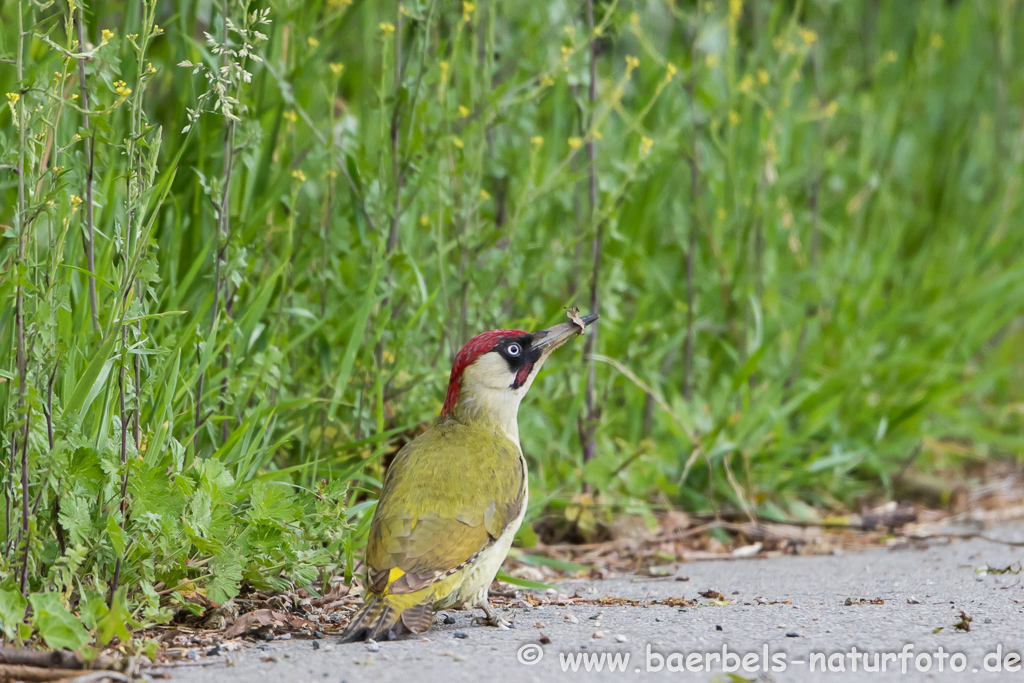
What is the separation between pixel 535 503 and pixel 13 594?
2204 millimetres

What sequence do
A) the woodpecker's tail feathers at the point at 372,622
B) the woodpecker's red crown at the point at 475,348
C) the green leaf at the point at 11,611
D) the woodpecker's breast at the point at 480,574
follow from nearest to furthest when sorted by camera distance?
the green leaf at the point at 11,611 < the woodpecker's tail feathers at the point at 372,622 < the woodpecker's breast at the point at 480,574 < the woodpecker's red crown at the point at 475,348

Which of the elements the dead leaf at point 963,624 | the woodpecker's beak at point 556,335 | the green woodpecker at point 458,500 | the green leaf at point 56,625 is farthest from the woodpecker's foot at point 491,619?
the dead leaf at point 963,624

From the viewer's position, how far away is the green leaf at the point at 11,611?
9.15 ft

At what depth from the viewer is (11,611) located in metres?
2.82

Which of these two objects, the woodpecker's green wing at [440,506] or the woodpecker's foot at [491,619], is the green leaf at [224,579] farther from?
the woodpecker's foot at [491,619]

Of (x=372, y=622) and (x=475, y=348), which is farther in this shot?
(x=475, y=348)

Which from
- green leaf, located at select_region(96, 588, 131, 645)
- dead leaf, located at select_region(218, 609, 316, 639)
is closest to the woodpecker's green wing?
dead leaf, located at select_region(218, 609, 316, 639)

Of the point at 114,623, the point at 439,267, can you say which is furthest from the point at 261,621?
the point at 439,267

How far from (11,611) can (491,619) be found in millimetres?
1390

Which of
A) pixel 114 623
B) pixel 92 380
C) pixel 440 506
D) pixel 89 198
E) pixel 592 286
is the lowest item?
pixel 114 623

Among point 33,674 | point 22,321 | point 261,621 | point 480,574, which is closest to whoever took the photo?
point 33,674

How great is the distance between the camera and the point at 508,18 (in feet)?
18.8

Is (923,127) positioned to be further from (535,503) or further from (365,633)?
(365,633)

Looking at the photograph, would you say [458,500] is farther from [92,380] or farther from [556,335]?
[92,380]
